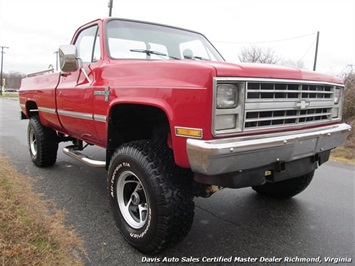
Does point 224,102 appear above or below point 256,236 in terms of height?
above

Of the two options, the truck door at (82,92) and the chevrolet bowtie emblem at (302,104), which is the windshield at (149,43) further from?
the chevrolet bowtie emblem at (302,104)

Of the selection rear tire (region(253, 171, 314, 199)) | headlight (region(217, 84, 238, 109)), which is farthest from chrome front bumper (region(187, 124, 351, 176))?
rear tire (region(253, 171, 314, 199))

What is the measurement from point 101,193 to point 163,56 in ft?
6.55

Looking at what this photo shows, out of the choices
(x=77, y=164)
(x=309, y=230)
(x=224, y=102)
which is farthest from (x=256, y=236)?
(x=77, y=164)

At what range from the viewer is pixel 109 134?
2979 millimetres

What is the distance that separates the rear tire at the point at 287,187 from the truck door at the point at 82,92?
2.22 m

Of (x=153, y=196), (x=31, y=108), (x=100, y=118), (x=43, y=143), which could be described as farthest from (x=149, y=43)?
(x=31, y=108)

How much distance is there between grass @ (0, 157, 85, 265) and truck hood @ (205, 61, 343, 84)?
1869 millimetres

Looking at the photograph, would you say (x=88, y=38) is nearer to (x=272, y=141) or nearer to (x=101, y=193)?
(x=101, y=193)

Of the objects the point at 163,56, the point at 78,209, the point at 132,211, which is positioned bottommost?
the point at 78,209

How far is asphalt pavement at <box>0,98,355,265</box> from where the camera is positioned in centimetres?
260

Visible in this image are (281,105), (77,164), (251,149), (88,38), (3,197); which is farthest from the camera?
(77,164)

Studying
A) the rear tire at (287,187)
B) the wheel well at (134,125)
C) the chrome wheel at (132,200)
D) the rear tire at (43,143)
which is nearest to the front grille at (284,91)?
the wheel well at (134,125)

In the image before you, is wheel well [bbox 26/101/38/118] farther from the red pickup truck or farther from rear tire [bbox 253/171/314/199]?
rear tire [bbox 253/171/314/199]
